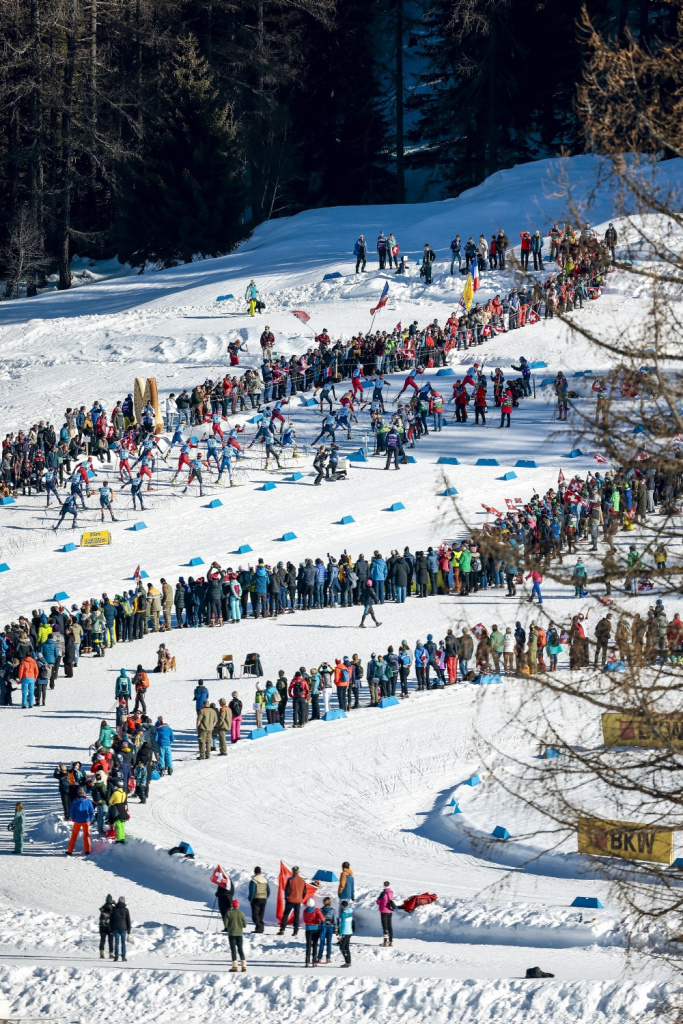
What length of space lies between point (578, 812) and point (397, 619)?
21505mm

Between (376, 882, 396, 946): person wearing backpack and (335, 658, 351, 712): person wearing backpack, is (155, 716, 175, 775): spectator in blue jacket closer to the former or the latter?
(335, 658, 351, 712): person wearing backpack

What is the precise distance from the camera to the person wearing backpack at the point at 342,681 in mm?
25797

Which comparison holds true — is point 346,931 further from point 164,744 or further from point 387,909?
point 164,744

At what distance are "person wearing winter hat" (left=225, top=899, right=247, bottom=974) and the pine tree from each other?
156ft

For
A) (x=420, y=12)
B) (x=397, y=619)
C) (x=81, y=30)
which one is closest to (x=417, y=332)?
(x=397, y=619)

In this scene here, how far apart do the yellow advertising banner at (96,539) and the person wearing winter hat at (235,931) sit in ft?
58.8

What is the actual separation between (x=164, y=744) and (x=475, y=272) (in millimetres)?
31254

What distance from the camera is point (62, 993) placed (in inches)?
672

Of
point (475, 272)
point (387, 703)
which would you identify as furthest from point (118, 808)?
point (475, 272)

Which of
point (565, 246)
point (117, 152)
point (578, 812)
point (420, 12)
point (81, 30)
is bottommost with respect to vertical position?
point (578, 812)

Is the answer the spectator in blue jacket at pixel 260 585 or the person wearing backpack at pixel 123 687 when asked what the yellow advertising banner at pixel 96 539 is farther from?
the person wearing backpack at pixel 123 687

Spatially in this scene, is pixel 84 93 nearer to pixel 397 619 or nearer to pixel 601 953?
pixel 397 619

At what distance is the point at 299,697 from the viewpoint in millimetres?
25266

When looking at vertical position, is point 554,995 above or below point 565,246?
below
